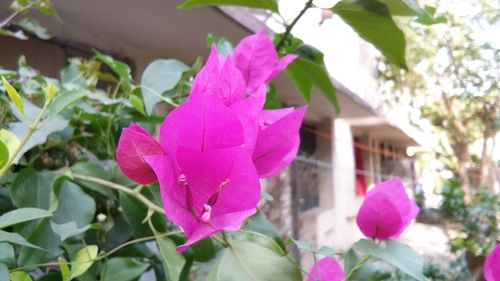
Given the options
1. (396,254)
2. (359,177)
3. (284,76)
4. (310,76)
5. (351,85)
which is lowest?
(359,177)

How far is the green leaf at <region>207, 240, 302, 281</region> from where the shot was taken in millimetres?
251

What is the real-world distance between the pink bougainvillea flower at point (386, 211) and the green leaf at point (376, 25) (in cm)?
12

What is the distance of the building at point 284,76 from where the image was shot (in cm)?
133

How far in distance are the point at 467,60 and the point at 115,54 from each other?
1.33 metres

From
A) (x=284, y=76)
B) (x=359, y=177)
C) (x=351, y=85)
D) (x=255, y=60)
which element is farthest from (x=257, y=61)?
(x=359, y=177)

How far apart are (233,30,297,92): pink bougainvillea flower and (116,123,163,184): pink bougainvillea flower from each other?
0.14 metres

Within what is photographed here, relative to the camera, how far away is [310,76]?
51 centimetres

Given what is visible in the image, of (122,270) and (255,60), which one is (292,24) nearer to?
(255,60)

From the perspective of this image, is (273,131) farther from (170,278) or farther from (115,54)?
(115,54)

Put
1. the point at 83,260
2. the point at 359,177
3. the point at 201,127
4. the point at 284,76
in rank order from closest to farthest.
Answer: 1. the point at 201,127
2. the point at 83,260
3. the point at 284,76
4. the point at 359,177

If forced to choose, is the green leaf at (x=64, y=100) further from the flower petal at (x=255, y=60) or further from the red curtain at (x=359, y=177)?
the red curtain at (x=359, y=177)

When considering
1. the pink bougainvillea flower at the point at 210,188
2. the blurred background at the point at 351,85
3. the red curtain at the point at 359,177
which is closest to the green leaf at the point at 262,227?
the blurred background at the point at 351,85

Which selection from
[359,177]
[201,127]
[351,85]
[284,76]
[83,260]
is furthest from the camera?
[359,177]

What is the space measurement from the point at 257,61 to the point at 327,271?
0.18 m
